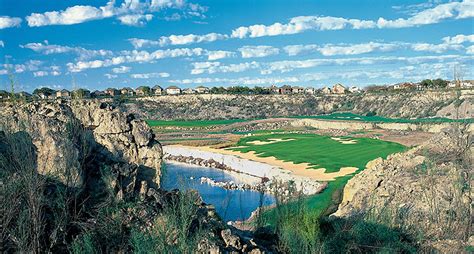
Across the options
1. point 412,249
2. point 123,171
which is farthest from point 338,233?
point 123,171

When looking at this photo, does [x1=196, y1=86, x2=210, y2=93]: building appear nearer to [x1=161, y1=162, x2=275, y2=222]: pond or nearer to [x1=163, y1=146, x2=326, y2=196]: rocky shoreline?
[x1=163, y1=146, x2=326, y2=196]: rocky shoreline

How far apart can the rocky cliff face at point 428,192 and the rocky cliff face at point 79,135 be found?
5574mm

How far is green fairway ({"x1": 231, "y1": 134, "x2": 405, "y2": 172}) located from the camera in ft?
138

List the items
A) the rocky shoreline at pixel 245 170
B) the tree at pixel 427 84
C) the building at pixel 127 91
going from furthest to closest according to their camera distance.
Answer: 1. the building at pixel 127 91
2. the tree at pixel 427 84
3. the rocky shoreline at pixel 245 170

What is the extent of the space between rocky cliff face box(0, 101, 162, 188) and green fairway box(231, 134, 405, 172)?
A: 1132 inches

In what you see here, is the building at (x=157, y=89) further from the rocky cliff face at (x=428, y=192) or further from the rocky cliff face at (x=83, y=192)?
the rocky cliff face at (x=83, y=192)

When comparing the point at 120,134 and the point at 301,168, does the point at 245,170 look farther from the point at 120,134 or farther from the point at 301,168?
the point at 120,134

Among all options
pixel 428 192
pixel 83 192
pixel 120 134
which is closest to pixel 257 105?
pixel 428 192

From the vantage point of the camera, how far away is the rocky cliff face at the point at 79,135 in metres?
9.06

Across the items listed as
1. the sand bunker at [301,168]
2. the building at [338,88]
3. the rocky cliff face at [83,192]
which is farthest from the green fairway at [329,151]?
the building at [338,88]

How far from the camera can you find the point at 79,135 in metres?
10.1

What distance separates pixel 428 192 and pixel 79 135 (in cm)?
1000

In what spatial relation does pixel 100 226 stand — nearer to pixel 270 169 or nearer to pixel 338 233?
pixel 338 233

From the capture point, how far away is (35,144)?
9008mm
